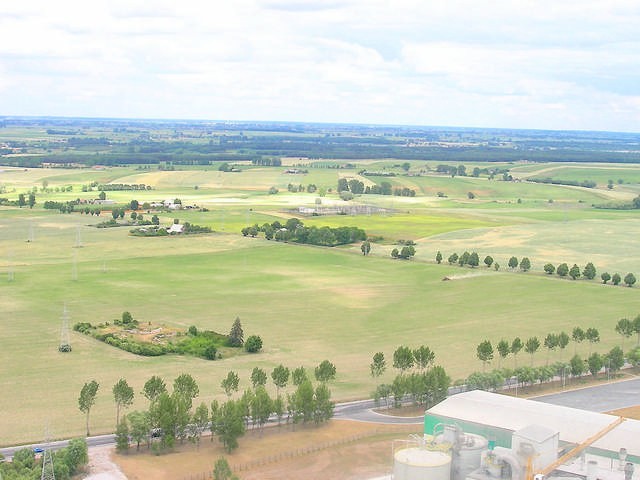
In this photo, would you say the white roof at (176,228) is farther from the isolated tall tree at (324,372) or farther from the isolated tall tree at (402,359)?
the isolated tall tree at (324,372)

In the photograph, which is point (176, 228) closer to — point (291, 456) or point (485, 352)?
point (485, 352)

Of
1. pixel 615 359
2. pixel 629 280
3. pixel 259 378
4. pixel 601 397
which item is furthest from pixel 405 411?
pixel 629 280

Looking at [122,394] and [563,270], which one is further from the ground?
[563,270]

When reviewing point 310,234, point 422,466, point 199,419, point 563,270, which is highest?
point 310,234

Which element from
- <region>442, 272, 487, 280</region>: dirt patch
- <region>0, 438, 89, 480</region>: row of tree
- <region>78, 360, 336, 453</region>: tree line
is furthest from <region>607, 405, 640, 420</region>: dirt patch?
<region>442, 272, 487, 280</region>: dirt patch

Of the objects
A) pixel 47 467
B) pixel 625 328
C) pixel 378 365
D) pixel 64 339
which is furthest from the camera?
pixel 625 328

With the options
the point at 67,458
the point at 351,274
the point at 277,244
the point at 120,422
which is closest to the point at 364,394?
the point at 120,422

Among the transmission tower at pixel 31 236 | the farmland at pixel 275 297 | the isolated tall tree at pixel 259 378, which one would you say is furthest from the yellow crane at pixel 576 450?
the transmission tower at pixel 31 236

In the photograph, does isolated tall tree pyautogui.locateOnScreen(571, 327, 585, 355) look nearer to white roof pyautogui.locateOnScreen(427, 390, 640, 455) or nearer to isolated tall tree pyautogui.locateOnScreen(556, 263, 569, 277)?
white roof pyautogui.locateOnScreen(427, 390, 640, 455)
